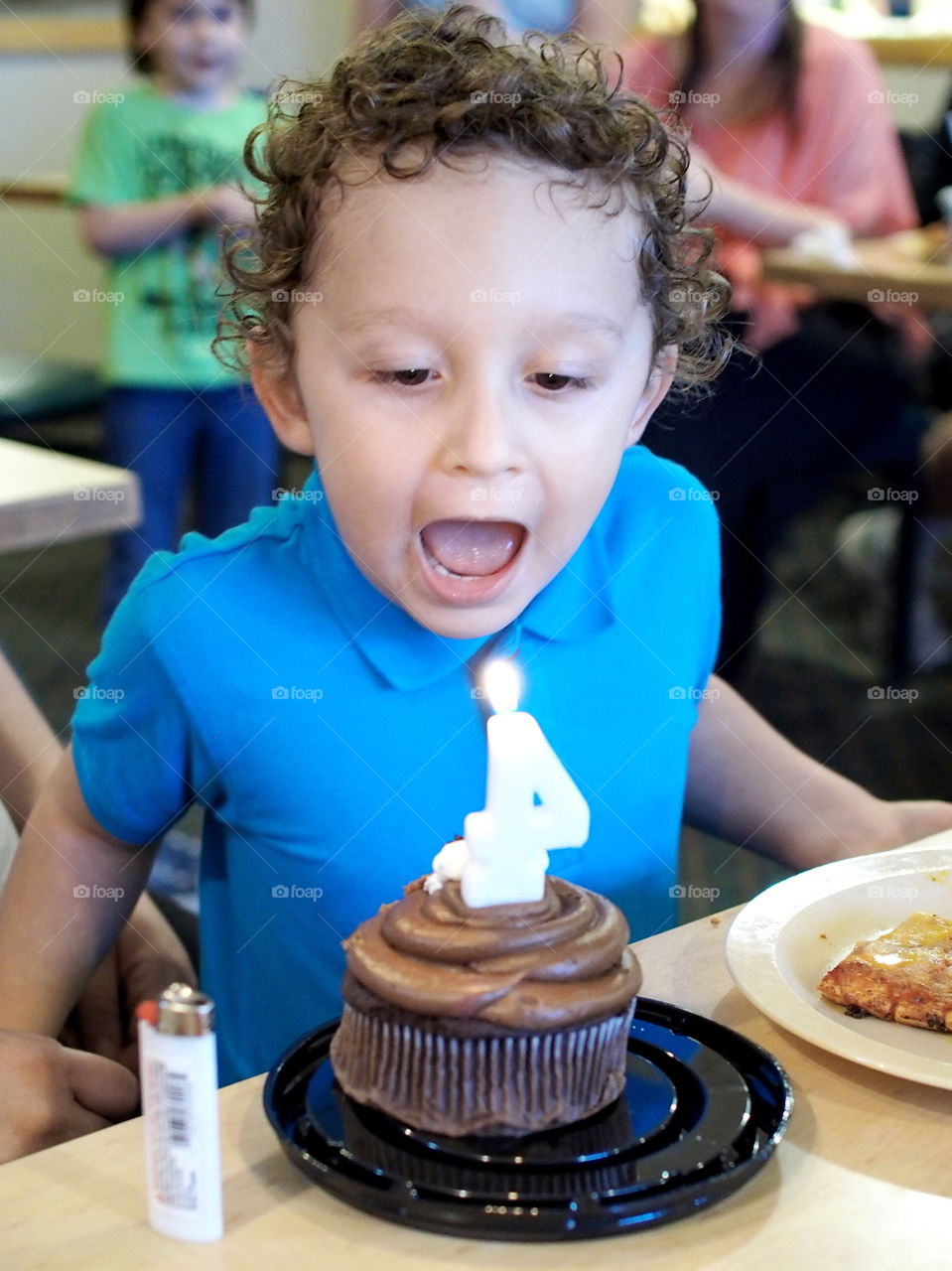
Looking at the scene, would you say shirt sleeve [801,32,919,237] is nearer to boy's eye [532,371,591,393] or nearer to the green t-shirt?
the green t-shirt

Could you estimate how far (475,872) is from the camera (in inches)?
28.6

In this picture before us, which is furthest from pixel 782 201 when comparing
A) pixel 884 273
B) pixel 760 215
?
pixel 884 273

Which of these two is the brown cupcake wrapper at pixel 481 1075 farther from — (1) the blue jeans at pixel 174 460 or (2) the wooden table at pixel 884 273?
(1) the blue jeans at pixel 174 460

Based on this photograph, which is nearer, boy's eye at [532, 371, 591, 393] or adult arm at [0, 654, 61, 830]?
boy's eye at [532, 371, 591, 393]

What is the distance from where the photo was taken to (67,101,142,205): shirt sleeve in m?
3.13

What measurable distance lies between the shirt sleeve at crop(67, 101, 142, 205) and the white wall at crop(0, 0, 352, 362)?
108 inches

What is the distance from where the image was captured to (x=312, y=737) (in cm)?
115

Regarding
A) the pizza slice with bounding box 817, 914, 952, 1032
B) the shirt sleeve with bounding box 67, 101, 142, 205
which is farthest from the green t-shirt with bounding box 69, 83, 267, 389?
the pizza slice with bounding box 817, 914, 952, 1032

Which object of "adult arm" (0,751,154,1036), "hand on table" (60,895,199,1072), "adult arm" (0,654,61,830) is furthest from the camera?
"adult arm" (0,654,61,830)

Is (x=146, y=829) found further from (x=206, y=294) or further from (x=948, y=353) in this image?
(x=948, y=353)

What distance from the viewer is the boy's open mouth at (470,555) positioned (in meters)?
1.06

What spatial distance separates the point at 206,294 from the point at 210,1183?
2.76m

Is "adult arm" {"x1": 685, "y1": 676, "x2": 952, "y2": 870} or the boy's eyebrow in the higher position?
the boy's eyebrow

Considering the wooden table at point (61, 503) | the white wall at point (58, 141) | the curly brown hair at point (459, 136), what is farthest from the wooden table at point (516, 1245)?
the white wall at point (58, 141)
